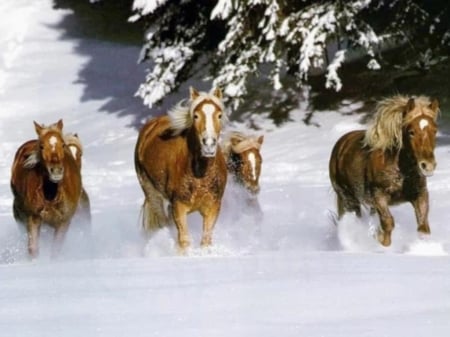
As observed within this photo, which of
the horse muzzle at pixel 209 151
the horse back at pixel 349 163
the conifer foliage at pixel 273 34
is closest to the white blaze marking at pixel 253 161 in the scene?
the horse back at pixel 349 163

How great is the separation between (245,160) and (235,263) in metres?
4.88

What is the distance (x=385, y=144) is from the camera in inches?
527

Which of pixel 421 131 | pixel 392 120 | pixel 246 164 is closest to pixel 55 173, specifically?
pixel 246 164

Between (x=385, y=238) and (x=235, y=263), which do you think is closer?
(x=235, y=263)

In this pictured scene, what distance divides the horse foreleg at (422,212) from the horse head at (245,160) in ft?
8.67

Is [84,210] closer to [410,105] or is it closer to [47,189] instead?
[47,189]

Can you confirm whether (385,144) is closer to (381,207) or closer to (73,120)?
(381,207)

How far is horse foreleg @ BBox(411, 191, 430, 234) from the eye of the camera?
43.2ft

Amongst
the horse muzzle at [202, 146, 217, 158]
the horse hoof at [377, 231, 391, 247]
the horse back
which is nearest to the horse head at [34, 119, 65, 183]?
the horse muzzle at [202, 146, 217, 158]

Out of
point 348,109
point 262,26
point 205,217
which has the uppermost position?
point 205,217

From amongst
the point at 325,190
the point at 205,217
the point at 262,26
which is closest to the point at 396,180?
the point at 205,217

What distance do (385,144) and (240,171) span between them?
2.67 meters

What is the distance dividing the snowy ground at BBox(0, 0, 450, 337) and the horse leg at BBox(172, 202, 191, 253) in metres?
0.35

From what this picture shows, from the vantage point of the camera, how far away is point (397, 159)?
13.4 meters
